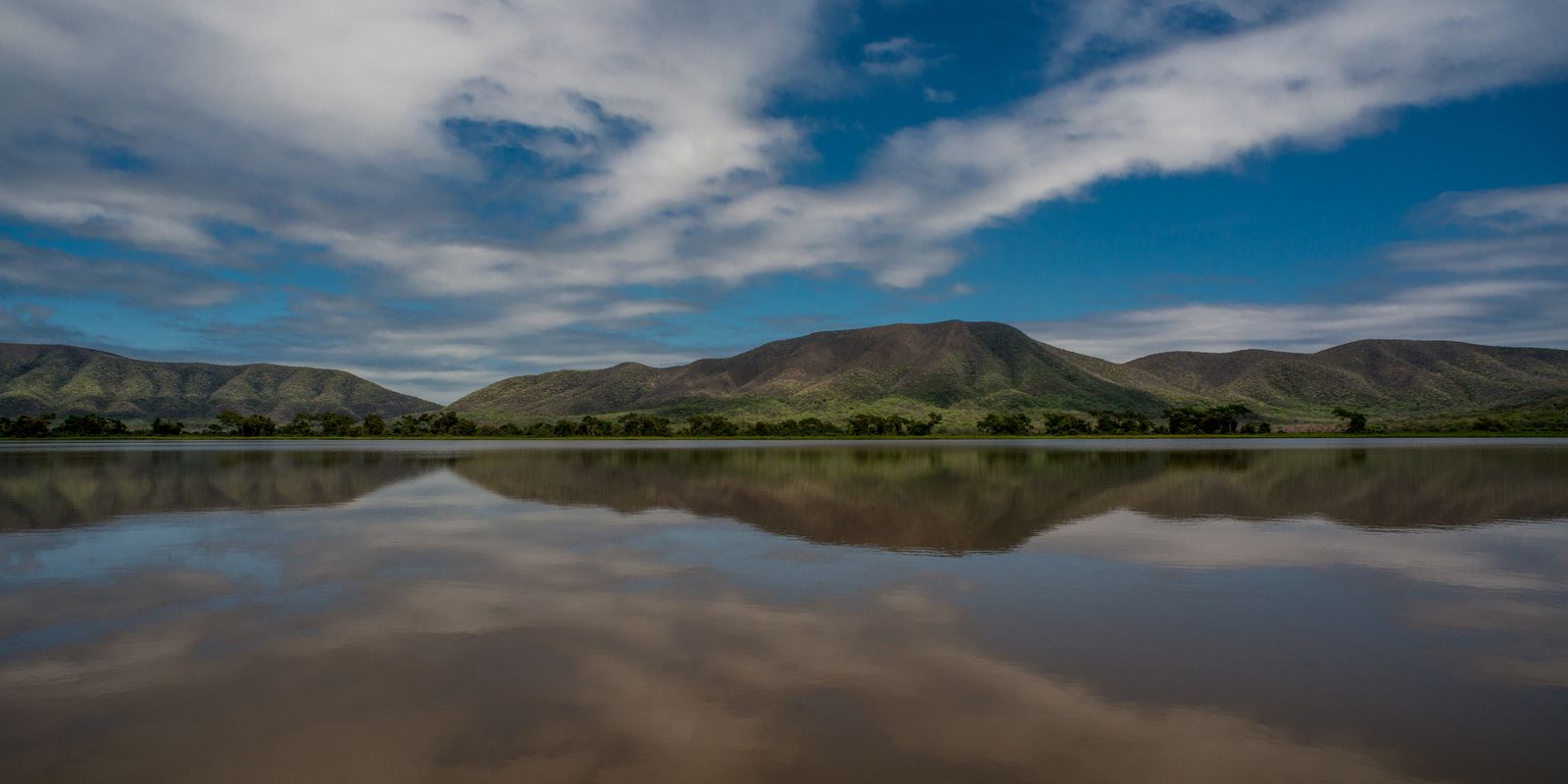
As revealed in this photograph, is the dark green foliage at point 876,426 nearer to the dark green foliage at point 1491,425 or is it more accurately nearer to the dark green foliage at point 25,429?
the dark green foliage at point 1491,425

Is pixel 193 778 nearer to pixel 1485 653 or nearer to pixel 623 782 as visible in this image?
pixel 623 782

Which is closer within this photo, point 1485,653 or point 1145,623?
point 1485,653

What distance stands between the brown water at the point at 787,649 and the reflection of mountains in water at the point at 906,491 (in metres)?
0.80

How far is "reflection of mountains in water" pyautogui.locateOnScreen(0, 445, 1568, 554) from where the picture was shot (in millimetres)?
30844

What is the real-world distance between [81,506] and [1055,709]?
4389 cm

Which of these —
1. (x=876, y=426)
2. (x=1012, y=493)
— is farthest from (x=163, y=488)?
(x=876, y=426)

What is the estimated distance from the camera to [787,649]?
13594mm

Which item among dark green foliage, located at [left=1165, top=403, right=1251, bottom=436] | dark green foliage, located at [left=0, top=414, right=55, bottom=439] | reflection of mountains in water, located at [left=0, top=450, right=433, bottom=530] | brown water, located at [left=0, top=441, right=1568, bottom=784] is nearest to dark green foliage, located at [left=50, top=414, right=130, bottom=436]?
dark green foliage, located at [left=0, top=414, right=55, bottom=439]

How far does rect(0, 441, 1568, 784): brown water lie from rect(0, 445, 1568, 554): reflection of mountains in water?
2.63 ft

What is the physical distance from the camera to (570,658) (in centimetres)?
1302

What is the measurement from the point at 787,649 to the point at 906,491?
3015 cm

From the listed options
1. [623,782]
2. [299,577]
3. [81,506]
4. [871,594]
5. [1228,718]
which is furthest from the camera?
[81,506]

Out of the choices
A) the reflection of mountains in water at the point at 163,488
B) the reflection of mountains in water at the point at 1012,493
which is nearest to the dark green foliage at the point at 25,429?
the reflection of mountains in water at the point at 163,488

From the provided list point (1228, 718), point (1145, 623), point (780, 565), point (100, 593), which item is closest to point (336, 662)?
point (100, 593)
